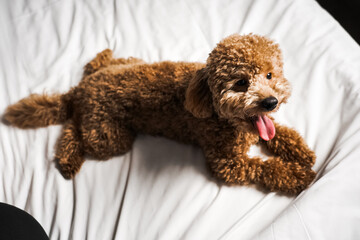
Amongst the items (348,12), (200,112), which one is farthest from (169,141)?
(348,12)

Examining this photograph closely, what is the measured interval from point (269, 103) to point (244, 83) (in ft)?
0.38

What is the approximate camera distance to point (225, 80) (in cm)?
97

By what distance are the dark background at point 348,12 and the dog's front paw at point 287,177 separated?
3.66ft

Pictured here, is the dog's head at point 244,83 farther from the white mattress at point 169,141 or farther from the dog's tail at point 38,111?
the dog's tail at point 38,111

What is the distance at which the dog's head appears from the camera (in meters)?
0.94

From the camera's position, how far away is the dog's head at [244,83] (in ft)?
3.10

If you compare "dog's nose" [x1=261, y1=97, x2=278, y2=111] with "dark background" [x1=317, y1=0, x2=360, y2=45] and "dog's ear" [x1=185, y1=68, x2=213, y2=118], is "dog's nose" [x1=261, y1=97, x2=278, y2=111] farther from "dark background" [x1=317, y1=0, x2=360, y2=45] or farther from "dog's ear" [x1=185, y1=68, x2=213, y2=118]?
"dark background" [x1=317, y1=0, x2=360, y2=45]

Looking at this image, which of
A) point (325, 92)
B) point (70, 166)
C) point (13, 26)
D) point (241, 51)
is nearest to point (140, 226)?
point (70, 166)

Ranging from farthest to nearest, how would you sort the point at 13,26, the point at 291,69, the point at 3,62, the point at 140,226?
the point at 13,26
the point at 3,62
the point at 291,69
the point at 140,226

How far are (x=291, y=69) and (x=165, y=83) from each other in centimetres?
66

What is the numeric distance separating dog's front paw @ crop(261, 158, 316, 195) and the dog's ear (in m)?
0.35

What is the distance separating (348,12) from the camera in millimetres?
1775

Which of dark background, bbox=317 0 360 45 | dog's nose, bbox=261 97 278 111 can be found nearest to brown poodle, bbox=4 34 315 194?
dog's nose, bbox=261 97 278 111

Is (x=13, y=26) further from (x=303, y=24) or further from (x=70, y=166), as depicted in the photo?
(x=303, y=24)
